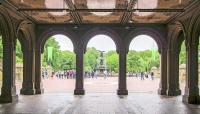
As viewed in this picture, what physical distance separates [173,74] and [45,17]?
8179 mm

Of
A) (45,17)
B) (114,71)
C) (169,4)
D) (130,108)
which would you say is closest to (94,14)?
(45,17)

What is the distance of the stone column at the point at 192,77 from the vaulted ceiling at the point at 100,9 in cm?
205

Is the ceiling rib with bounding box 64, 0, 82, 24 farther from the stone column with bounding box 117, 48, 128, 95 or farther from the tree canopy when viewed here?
the tree canopy

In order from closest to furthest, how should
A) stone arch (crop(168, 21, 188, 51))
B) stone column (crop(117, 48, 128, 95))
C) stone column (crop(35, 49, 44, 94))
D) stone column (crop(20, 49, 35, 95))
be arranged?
stone arch (crop(168, 21, 188, 51)) → stone column (crop(20, 49, 35, 95)) → stone column (crop(117, 48, 128, 95)) → stone column (crop(35, 49, 44, 94))

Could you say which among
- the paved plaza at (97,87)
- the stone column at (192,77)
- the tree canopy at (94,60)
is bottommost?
the paved plaza at (97,87)

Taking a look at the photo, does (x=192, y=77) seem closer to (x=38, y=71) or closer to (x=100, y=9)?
(x=100, y=9)

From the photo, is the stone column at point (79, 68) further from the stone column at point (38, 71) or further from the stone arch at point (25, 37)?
the stone arch at point (25, 37)

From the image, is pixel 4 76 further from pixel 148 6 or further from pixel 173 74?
pixel 173 74

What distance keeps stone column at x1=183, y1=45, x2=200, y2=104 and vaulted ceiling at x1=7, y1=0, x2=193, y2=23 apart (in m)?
2.05

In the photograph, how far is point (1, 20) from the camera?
18156 millimetres

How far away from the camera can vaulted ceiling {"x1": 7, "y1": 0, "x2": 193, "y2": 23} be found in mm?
17156

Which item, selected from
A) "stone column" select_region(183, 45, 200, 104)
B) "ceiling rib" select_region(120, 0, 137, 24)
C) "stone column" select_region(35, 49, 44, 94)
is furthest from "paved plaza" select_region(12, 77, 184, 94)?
"stone column" select_region(183, 45, 200, 104)

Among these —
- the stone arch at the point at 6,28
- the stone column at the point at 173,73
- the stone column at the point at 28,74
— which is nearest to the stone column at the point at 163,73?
the stone column at the point at 173,73

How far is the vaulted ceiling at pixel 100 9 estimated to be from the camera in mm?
17156
